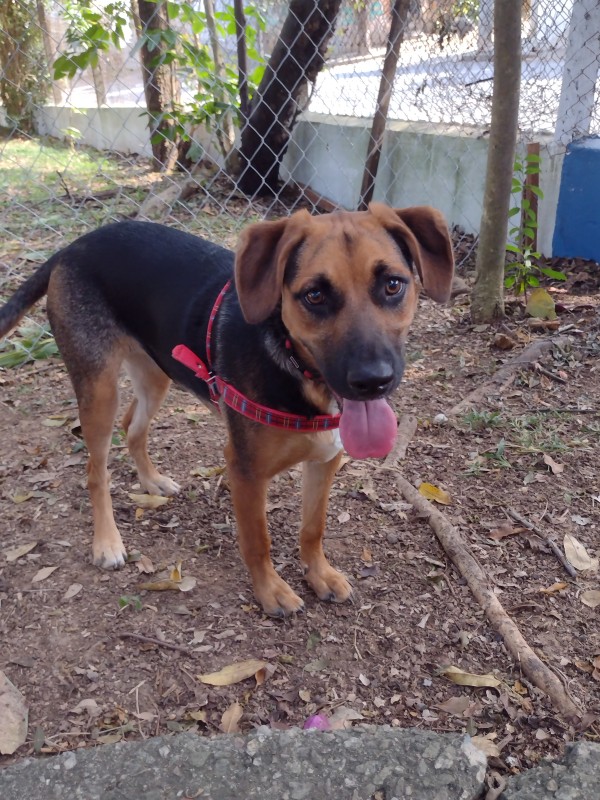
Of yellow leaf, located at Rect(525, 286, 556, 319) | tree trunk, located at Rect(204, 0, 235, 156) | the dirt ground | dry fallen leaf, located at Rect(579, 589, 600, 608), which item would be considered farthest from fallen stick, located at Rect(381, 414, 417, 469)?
tree trunk, located at Rect(204, 0, 235, 156)

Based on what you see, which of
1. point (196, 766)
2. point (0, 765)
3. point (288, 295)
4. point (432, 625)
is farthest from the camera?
point (432, 625)

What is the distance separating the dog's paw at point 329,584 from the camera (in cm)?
Result: 271

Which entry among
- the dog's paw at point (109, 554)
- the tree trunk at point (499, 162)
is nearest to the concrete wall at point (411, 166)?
the tree trunk at point (499, 162)

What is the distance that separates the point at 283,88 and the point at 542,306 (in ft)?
11.9

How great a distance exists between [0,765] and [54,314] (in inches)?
66.9

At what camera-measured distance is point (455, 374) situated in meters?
4.33

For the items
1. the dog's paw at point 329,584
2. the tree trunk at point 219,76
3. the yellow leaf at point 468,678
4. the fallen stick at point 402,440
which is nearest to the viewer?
the yellow leaf at point 468,678

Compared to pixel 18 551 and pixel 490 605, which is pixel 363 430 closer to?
pixel 490 605

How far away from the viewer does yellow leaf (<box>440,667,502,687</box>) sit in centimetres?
227

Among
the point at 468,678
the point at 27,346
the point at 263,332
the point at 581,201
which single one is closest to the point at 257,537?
the point at 263,332

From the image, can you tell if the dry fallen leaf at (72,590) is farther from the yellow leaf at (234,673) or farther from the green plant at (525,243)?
the green plant at (525,243)

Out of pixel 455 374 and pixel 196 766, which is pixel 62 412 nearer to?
pixel 455 374

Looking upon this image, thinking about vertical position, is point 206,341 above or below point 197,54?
below

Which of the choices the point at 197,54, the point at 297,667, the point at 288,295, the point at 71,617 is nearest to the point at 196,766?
the point at 297,667
